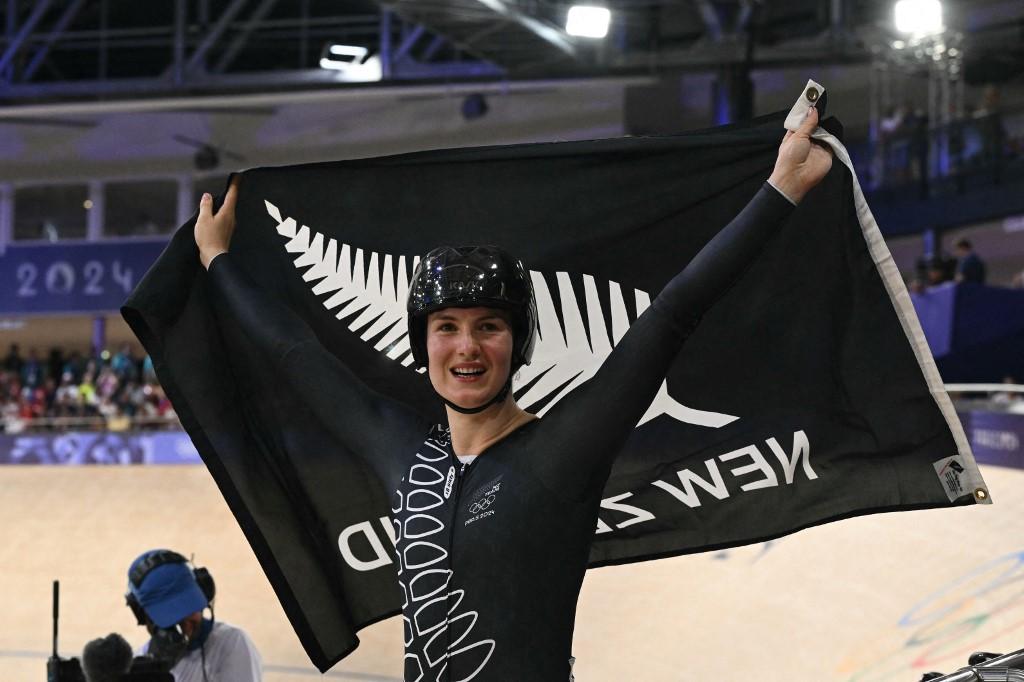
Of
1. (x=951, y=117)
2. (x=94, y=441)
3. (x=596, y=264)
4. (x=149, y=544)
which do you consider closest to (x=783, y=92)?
(x=951, y=117)

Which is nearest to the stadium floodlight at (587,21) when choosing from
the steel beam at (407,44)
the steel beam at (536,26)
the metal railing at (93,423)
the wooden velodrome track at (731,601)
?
the steel beam at (536,26)

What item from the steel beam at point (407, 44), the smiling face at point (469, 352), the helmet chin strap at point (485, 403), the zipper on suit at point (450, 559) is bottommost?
the zipper on suit at point (450, 559)

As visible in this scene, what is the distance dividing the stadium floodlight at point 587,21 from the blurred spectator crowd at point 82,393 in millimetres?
5686

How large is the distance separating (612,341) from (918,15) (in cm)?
1008

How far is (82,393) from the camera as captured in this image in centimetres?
1600

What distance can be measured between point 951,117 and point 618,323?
1404 cm

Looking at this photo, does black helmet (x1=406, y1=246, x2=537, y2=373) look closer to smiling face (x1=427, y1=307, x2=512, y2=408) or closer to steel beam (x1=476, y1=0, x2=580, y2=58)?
smiling face (x1=427, y1=307, x2=512, y2=408)

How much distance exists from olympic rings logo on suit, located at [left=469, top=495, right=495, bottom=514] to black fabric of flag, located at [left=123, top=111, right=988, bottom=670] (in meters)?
0.65

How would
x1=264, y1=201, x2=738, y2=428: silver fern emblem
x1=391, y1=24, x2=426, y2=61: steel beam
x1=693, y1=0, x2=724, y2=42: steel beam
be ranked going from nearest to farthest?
1. x1=264, y1=201, x2=738, y2=428: silver fern emblem
2. x1=693, y1=0, x2=724, y2=42: steel beam
3. x1=391, y1=24, x2=426, y2=61: steel beam

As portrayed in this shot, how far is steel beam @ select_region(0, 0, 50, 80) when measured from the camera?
1602cm

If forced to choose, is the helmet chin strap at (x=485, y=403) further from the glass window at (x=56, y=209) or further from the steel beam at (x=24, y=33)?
the glass window at (x=56, y=209)

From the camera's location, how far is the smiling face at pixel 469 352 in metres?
1.96

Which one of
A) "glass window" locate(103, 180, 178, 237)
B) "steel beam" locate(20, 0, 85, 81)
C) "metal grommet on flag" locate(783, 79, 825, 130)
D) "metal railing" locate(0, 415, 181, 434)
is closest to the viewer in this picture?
"metal grommet on flag" locate(783, 79, 825, 130)

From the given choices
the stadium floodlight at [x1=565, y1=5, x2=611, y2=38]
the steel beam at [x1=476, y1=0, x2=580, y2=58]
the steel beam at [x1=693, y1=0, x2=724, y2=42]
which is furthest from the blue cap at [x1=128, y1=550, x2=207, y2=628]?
the steel beam at [x1=693, y1=0, x2=724, y2=42]
